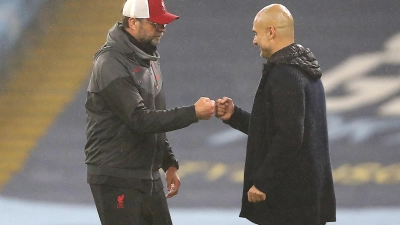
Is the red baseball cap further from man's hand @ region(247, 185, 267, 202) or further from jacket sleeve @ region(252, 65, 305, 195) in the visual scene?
man's hand @ region(247, 185, 267, 202)

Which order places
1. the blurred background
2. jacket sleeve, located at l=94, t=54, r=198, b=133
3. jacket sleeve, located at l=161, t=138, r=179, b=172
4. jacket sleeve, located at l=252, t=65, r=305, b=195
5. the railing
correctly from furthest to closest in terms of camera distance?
the railing < the blurred background < jacket sleeve, located at l=161, t=138, r=179, b=172 < jacket sleeve, located at l=94, t=54, r=198, b=133 < jacket sleeve, located at l=252, t=65, r=305, b=195

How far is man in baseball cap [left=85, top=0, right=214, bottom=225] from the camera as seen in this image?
9.78ft

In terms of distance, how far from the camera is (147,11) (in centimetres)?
311

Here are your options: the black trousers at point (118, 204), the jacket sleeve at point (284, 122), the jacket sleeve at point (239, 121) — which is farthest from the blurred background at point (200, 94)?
the jacket sleeve at point (284, 122)

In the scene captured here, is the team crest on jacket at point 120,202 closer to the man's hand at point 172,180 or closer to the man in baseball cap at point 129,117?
the man in baseball cap at point 129,117

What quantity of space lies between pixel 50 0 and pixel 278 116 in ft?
9.10

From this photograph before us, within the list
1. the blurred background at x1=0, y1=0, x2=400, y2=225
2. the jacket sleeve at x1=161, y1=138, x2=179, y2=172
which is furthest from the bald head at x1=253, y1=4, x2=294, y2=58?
the blurred background at x1=0, y1=0, x2=400, y2=225

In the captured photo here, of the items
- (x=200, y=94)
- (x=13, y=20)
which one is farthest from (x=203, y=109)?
(x=13, y=20)

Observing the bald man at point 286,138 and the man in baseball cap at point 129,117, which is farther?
the man in baseball cap at point 129,117

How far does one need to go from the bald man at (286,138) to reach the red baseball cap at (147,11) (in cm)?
39

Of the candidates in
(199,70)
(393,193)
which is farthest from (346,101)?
(199,70)

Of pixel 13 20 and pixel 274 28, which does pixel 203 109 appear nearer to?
pixel 274 28

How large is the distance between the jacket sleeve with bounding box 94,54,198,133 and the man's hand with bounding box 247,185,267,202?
35 centimetres

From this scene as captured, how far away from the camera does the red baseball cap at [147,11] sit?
10.2 ft
